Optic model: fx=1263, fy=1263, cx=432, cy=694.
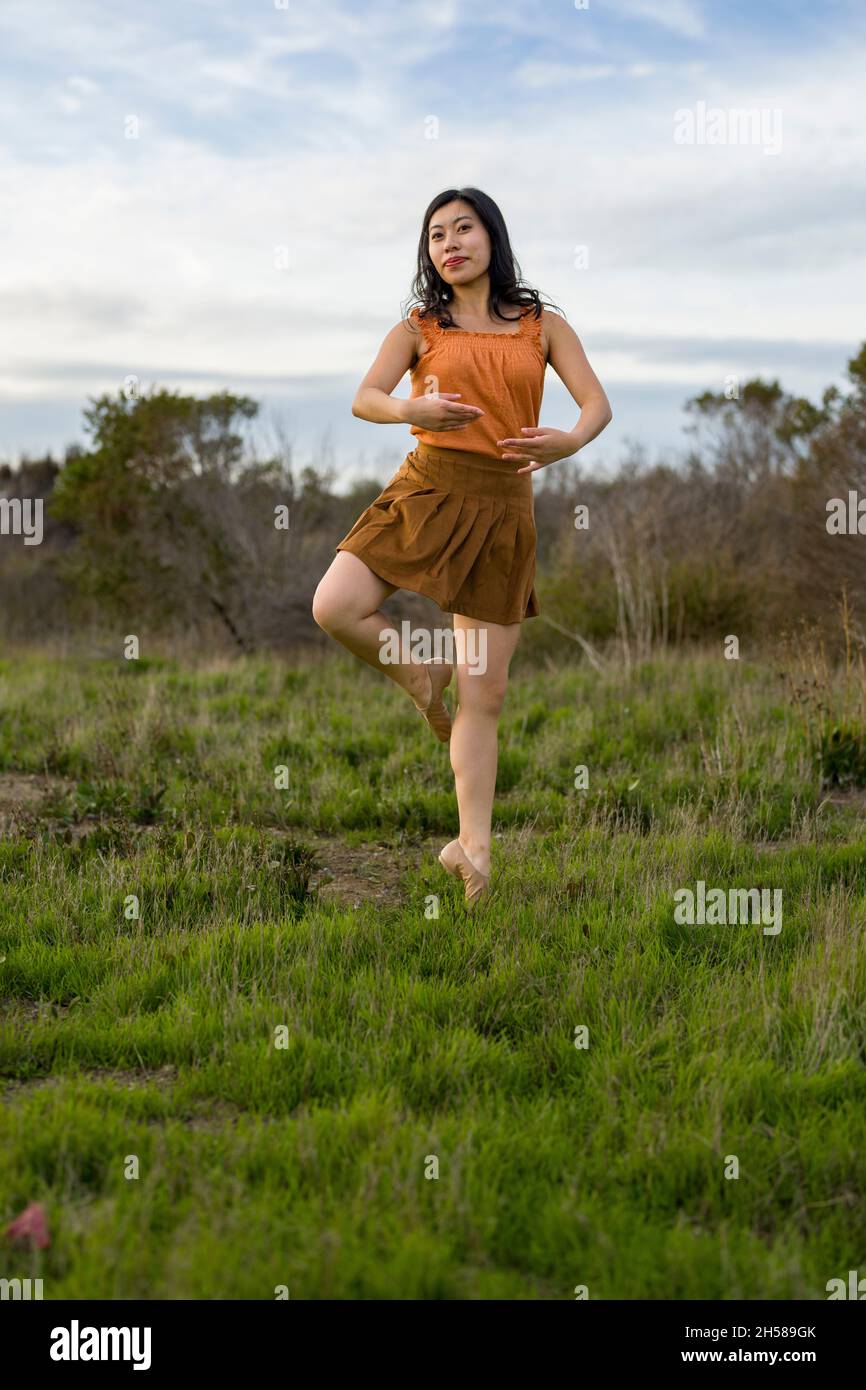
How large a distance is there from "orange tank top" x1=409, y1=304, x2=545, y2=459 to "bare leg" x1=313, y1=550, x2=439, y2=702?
519mm

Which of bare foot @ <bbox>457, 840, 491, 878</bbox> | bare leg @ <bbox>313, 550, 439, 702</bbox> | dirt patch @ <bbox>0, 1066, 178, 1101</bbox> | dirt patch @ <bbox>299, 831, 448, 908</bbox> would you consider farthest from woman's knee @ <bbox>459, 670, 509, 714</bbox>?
dirt patch @ <bbox>0, 1066, 178, 1101</bbox>

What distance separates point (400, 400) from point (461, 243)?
678 millimetres

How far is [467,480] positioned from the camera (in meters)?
4.38

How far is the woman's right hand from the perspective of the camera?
13.1ft

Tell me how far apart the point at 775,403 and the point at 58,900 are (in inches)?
954

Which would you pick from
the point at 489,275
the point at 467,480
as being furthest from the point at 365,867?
the point at 489,275

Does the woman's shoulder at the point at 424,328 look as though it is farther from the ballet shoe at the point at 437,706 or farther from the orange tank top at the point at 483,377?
the ballet shoe at the point at 437,706

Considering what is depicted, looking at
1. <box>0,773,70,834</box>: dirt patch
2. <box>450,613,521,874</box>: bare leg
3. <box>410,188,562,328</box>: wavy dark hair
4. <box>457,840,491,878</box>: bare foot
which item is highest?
<box>410,188,562,328</box>: wavy dark hair

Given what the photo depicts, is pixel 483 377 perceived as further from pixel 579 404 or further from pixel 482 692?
pixel 482 692

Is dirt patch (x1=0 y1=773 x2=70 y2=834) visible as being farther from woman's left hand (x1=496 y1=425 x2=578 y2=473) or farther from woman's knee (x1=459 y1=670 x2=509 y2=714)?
Result: woman's left hand (x1=496 y1=425 x2=578 y2=473)

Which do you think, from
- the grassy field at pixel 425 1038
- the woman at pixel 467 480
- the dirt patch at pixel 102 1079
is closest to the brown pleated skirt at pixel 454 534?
the woman at pixel 467 480

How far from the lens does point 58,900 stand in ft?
14.3

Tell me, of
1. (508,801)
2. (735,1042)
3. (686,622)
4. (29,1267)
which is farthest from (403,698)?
(29,1267)
